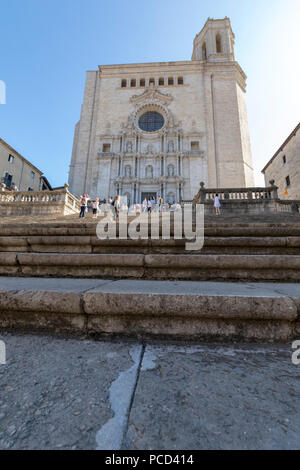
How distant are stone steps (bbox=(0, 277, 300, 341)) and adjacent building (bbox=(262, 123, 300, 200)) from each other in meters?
23.4

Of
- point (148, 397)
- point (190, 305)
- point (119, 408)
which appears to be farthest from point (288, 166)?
point (119, 408)

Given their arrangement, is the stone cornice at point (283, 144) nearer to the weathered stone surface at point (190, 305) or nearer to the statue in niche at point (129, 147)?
the statue in niche at point (129, 147)

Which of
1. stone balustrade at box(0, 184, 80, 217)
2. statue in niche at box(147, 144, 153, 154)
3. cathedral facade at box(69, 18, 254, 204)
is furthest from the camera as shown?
statue in niche at box(147, 144, 153, 154)

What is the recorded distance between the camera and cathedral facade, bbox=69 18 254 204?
2159 centimetres

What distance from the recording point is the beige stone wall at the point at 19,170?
2302 centimetres

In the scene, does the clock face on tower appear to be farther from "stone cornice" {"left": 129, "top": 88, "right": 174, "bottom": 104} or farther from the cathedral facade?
"stone cornice" {"left": 129, "top": 88, "right": 174, "bottom": 104}

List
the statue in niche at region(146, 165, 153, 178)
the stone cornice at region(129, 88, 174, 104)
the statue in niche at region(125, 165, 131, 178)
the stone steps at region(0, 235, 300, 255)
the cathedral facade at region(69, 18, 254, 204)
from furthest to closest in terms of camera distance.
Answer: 1. the stone cornice at region(129, 88, 174, 104)
2. the statue in niche at region(146, 165, 153, 178)
3. the statue in niche at region(125, 165, 131, 178)
4. the cathedral facade at region(69, 18, 254, 204)
5. the stone steps at region(0, 235, 300, 255)

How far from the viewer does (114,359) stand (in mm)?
1140

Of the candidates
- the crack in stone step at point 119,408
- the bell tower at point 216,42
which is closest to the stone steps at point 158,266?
the crack in stone step at point 119,408

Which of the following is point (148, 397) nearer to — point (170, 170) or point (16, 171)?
point (170, 170)

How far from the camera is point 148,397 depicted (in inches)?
33.4

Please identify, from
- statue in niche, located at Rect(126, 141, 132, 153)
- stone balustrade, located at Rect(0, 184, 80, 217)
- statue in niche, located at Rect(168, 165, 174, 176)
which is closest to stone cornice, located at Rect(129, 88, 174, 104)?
statue in niche, located at Rect(126, 141, 132, 153)

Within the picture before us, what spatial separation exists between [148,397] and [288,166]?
2739 centimetres

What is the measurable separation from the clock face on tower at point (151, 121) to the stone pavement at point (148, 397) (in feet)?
83.7
